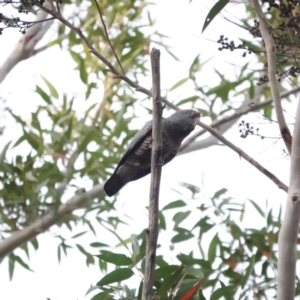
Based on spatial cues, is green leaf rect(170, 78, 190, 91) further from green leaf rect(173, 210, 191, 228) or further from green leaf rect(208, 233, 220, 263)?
green leaf rect(208, 233, 220, 263)

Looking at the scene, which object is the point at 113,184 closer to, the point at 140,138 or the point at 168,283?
the point at 140,138

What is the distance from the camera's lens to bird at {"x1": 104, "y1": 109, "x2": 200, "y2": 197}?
307 cm

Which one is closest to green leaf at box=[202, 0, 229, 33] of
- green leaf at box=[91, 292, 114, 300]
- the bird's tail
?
green leaf at box=[91, 292, 114, 300]

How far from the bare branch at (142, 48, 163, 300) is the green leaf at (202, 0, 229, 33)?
9.1 inches

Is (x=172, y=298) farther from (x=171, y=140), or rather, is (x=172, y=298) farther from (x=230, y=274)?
(x=171, y=140)

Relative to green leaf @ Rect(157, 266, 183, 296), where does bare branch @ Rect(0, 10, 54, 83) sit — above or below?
above

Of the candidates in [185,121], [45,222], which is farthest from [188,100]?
[45,222]

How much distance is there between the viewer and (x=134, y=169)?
3.15 metres

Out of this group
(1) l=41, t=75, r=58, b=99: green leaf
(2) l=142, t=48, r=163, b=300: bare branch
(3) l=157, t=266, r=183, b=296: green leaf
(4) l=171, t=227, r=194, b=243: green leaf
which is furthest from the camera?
(1) l=41, t=75, r=58, b=99: green leaf

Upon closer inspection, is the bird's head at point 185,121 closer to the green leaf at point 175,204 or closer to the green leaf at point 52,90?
the green leaf at point 175,204

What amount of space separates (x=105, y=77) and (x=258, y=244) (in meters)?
1.76

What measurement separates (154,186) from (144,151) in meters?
1.26

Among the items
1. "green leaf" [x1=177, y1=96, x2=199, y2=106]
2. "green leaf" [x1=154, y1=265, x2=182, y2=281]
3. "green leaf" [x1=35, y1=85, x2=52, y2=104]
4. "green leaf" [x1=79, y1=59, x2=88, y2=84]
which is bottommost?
"green leaf" [x1=154, y1=265, x2=182, y2=281]

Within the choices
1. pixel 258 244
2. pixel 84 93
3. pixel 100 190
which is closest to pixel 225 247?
pixel 258 244
